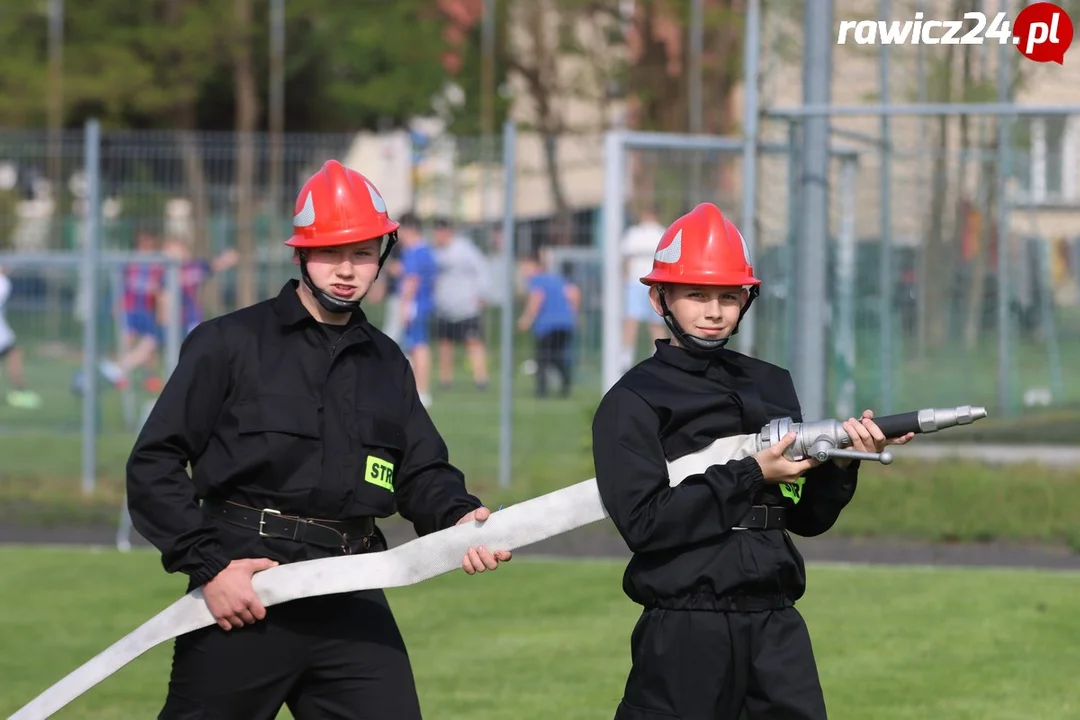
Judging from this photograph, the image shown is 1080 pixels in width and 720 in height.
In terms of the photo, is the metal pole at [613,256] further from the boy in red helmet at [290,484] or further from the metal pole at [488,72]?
the metal pole at [488,72]

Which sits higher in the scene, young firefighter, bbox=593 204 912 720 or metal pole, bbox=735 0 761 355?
metal pole, bbox=735 0 761 355

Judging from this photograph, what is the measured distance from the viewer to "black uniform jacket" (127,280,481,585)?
192 inches

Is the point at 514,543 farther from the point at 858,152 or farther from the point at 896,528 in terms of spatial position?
the point at 858,152

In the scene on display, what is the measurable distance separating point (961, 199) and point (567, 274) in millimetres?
3269

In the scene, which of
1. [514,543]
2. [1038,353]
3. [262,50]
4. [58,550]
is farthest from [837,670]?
[262,50]

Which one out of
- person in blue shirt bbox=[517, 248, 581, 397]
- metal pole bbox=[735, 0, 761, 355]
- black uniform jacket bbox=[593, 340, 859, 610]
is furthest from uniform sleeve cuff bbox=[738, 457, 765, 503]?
Answer: person in blue shirt bbox=[517, 248, 581, 397]

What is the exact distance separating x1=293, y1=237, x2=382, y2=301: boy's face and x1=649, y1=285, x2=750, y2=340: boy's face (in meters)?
0.85

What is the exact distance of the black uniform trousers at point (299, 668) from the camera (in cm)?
493

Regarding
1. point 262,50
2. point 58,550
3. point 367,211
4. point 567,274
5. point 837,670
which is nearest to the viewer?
point 367,211

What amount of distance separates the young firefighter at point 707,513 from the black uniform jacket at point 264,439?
0.68 metres

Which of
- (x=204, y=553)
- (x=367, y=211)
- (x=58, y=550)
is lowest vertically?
(x=58, y=550)

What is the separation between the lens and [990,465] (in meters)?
13.7

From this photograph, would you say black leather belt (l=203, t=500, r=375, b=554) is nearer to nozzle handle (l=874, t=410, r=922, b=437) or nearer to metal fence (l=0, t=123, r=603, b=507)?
nozzle handle (l=874, t=410, r=922, b=437)

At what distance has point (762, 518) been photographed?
472cm
